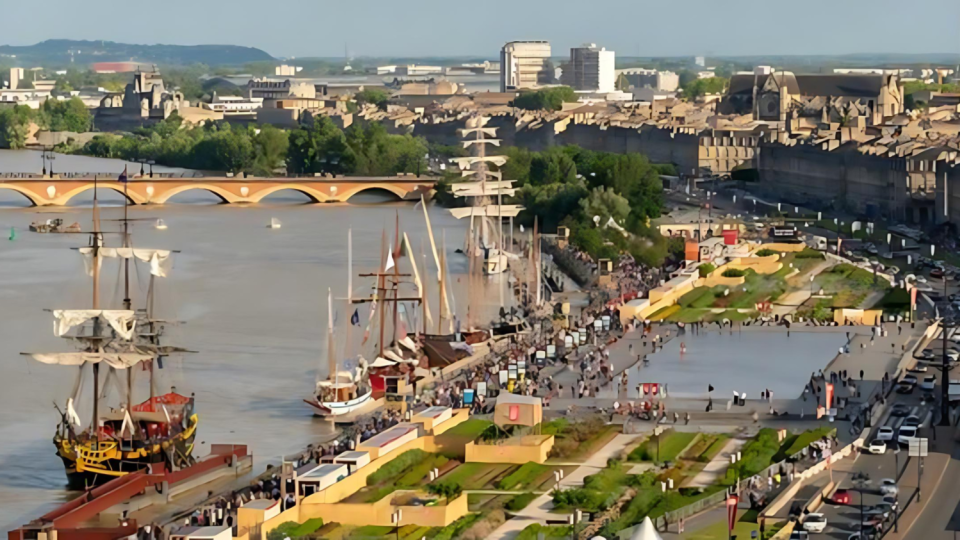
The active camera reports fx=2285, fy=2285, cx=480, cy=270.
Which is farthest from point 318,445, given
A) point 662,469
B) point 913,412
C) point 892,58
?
point 892,58

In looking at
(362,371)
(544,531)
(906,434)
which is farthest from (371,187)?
(544,531)

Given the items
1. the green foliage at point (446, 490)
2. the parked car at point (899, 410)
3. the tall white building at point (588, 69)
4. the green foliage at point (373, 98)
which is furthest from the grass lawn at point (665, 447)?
the tall white building at point (588, 69)

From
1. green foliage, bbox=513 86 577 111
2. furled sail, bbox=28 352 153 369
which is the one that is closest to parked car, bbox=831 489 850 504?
furled sail, bbox=28 352 153 369

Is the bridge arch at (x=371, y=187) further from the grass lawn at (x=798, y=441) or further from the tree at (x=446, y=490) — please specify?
the tree at (x=446, y=490)

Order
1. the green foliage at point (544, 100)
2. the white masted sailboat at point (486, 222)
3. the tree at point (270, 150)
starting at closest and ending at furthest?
the white masted sailboat at point (486, 222), the tree at point (270, 150), the green foliage at point (544, 100)

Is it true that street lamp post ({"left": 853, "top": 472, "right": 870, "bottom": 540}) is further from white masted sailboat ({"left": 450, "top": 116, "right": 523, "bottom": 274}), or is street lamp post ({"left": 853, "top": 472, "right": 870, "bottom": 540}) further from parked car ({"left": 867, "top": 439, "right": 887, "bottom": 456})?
white masted sailboat ({"left": 450, "top": 116, "right": 523, "bottom": 274})

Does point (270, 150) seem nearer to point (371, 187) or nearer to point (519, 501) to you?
point (371, 187)
